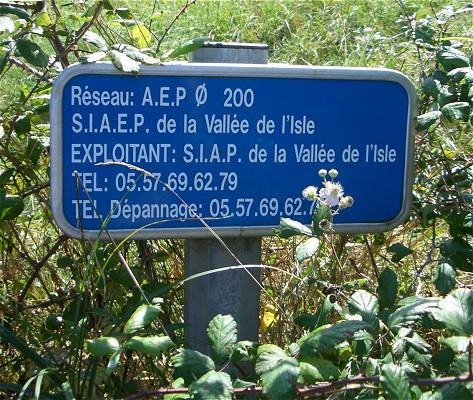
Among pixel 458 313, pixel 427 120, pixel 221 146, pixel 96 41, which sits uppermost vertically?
pixel 96 41

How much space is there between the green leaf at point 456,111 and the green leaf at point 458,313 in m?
0.59

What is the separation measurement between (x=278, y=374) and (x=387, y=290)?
13.5 inches

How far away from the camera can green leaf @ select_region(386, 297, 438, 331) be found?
4.39 feet

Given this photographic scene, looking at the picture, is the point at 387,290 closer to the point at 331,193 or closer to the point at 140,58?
the point at 331,193

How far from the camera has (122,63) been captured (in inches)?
59.2

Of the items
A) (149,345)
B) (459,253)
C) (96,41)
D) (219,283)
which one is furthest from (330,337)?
(96,41)

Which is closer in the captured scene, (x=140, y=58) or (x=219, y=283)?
(x=140, y=58)

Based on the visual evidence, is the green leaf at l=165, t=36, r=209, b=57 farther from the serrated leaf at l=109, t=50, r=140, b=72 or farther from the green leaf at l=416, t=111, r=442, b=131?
the green leaf at l=416, t=111, r=442, b=131

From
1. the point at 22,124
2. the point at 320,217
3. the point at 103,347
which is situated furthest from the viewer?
the point at 22,124

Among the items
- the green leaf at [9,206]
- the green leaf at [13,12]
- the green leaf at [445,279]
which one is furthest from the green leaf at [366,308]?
the green leaf at [13,12]

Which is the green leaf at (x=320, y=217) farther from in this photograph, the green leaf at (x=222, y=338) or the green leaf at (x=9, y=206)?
the green leaf at (x=9, y=206)

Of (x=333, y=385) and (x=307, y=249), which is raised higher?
(x=307, y=249)

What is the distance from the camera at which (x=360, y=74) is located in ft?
5.37

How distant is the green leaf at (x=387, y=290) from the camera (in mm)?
1496
